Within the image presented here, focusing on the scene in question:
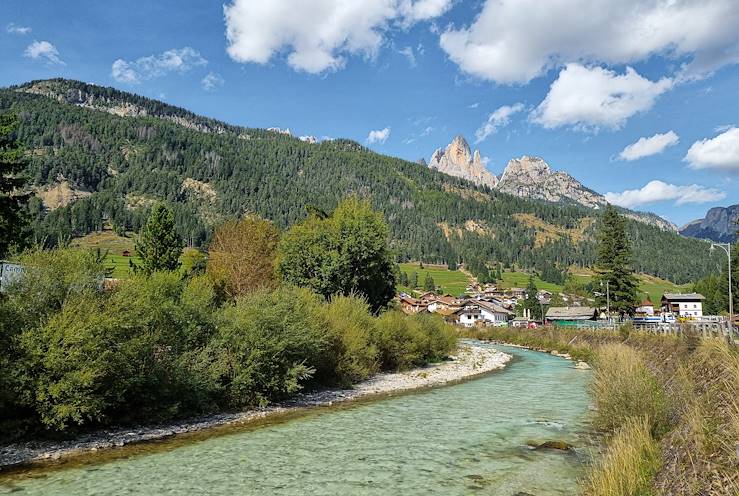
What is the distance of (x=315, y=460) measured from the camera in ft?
45.4

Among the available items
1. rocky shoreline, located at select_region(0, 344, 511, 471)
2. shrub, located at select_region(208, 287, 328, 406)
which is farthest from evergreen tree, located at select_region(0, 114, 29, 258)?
rocky shoreline, located at select_region(0, 344, 511, 471)

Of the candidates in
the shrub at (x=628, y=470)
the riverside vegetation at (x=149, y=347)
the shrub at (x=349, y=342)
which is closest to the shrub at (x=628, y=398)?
the shrub at (x=628, y=470)

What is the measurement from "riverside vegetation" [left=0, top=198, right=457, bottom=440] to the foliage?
16.4 m

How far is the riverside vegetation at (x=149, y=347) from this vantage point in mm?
14219

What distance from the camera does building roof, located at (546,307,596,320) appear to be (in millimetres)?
105875

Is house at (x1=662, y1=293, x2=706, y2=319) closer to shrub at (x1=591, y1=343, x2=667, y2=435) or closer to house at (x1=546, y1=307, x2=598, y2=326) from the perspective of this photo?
house at (x1=546, y1=307, x2=598, y2=326)

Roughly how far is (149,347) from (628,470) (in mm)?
14759

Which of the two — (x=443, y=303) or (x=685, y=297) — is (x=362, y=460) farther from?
(x=685, y=297)

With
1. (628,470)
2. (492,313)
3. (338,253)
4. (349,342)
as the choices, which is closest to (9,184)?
(349,342)

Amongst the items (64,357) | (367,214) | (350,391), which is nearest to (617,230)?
(367,214)

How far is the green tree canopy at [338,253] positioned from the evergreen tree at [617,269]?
121ft

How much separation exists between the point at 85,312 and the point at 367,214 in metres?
33.6

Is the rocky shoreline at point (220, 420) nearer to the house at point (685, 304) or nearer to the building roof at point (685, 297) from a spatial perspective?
the house at point (685, 304)

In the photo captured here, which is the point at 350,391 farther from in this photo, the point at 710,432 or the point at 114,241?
the point at 114,241
